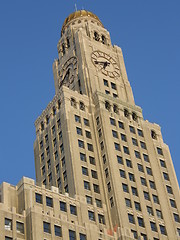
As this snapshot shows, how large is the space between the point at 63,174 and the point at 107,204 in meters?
11.8

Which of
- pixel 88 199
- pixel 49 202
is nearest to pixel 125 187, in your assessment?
pixel 88 199

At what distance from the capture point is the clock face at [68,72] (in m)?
156

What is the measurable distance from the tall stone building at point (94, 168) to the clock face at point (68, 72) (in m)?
0.28

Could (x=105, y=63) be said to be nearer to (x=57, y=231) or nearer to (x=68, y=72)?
(x=68, y=72)

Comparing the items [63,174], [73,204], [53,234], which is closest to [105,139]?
[63,174]

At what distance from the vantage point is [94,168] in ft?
427

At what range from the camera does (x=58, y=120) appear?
139875 mm

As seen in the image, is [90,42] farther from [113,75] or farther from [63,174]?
[63,174]

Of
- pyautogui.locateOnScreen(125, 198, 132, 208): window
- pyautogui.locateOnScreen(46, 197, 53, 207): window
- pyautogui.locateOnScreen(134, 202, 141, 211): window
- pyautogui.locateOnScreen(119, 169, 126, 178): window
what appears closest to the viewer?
pyautogui.locateOnScreen(46, 197, 53, 207): window

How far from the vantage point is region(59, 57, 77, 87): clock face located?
512 ft

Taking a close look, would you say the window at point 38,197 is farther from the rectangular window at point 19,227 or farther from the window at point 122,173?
the window at point 122,173

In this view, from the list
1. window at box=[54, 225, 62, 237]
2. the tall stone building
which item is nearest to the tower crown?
the tall stone building

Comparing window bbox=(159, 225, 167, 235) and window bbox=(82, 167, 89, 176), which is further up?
window bbox=(82, 167, 89, 176)

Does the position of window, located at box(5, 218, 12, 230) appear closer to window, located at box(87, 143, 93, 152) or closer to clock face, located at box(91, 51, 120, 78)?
window, located at box(87, 143, 93, 152)
